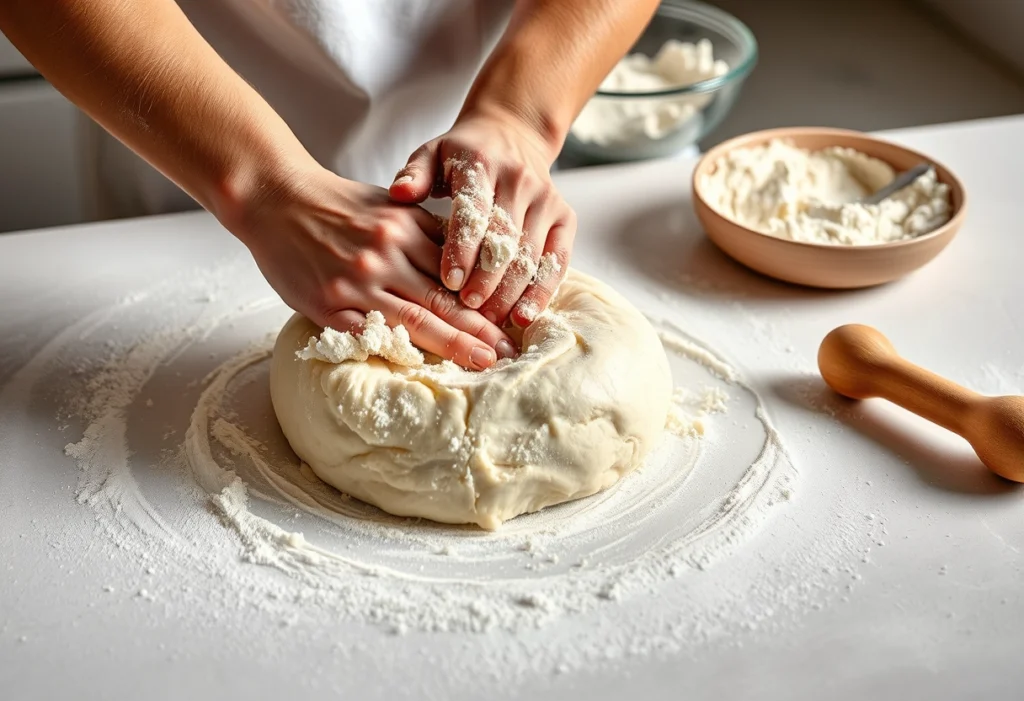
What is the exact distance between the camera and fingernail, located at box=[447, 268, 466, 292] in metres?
1.18

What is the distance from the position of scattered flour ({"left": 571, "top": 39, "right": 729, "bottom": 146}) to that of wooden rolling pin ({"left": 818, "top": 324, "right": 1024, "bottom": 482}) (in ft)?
3.08

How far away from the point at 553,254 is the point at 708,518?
385mm

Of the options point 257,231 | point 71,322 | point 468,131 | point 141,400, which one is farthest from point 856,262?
point 71,322

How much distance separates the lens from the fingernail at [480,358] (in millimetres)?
1179

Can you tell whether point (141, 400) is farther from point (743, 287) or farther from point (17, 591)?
point (743, 287)

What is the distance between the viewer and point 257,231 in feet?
3.93

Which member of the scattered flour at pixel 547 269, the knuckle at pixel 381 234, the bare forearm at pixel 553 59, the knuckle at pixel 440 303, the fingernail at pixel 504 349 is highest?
the bare forearm at pixel 553 59

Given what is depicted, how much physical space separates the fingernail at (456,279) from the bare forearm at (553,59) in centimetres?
29

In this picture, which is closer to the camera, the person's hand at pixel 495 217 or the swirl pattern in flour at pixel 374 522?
the swirl pattern in flour at pixel 374 522

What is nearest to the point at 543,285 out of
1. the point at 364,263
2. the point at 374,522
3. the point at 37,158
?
the point at 364,263

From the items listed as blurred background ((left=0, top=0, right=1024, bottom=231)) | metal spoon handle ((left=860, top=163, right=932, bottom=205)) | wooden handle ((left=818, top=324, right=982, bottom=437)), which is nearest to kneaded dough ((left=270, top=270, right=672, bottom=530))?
wooden handle ((left=818, top=324, right=982, bottom=437))

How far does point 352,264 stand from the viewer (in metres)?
1.17

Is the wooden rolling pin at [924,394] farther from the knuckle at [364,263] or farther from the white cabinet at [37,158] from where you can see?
the white cabinet at [37,158]

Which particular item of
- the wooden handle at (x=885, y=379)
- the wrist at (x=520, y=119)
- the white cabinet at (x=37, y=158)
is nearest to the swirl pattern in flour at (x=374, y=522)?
the wooden handle at (x=885, y=379)
